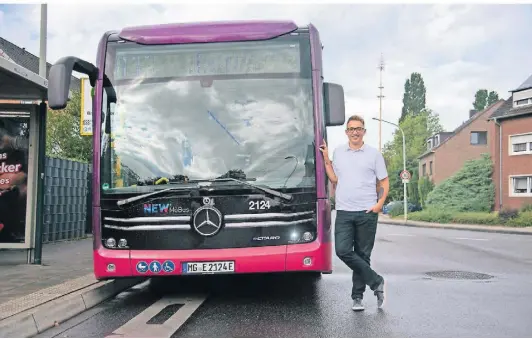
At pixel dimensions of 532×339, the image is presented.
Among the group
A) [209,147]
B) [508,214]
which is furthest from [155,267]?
[508,214]

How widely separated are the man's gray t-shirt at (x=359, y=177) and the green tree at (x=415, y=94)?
85.0m

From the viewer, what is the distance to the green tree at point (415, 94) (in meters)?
89.0

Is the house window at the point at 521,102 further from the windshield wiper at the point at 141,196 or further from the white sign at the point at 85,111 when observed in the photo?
the windshield wiper at the point at 141,196

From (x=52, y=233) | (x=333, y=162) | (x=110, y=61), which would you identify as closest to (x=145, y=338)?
(x=333, y=162)

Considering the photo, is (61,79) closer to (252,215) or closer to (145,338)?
(252,215)

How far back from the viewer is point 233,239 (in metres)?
6.35

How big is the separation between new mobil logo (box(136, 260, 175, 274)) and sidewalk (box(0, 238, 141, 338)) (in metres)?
0.78

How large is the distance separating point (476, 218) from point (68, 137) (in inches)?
880

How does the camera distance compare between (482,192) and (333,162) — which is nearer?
(333,162)

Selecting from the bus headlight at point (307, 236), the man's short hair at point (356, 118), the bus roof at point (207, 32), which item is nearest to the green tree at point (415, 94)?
the bus roof at point (207, 32)

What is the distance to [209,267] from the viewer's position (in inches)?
248

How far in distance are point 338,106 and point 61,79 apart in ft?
9.74

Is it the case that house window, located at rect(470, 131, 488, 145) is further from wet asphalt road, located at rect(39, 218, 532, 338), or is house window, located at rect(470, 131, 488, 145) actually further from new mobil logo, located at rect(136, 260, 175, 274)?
new mobil logo, located at rect(136, 260, 175, 274)

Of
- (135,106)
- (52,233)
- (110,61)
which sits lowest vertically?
(52,233)
